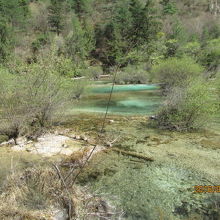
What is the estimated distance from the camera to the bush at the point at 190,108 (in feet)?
32.2

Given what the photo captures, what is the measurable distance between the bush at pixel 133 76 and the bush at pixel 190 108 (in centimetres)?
2434

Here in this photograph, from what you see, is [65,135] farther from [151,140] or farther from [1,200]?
[1,200]

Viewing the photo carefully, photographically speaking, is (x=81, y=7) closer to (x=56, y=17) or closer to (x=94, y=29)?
(x=94, y=29)

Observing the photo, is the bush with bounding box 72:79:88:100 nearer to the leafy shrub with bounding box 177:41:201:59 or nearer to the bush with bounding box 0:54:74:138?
the bush with bounding box 0:54:74:138

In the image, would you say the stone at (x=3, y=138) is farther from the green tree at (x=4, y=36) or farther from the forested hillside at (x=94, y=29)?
the green tree at (x=4, y=36)

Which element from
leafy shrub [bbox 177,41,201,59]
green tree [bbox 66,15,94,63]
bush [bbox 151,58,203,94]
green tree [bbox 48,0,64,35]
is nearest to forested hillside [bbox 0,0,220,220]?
bush [bbox 151,58,203,94]

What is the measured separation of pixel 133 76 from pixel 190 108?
25.5m

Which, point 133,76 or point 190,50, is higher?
point 190,50

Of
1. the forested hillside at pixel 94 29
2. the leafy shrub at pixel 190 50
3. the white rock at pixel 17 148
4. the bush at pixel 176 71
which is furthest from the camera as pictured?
the forested hillside at pixel 94 29

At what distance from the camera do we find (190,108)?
32.4 feet

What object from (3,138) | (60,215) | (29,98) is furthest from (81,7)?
(60,215)

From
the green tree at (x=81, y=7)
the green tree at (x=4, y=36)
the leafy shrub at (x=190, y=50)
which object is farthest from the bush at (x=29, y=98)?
the green tree at (x=81, y=7)

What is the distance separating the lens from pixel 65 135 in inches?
381

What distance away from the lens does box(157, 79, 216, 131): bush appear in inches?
386
